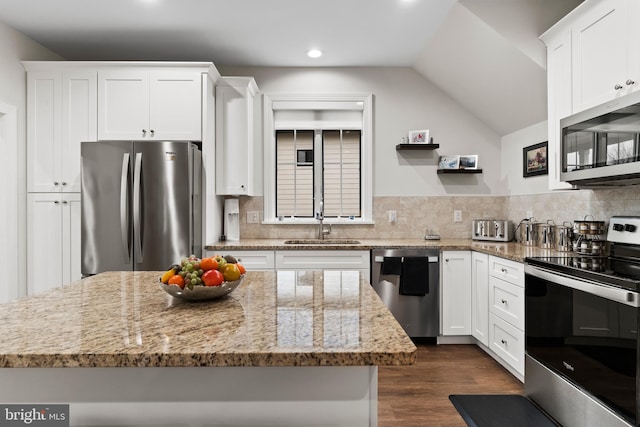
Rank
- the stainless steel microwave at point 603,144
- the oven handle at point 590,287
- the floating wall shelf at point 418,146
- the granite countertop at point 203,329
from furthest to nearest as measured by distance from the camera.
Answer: the floating wall shelf at point 418,146 < the stainless steel microwave at point 603,144 < the oven handle at point 590,287 < the granite countertop at point 203,329

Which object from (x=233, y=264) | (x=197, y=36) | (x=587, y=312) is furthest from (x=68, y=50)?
(x=587, y=312)

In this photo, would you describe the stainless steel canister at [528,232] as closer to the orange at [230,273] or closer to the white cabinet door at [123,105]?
the orange at [230,273]

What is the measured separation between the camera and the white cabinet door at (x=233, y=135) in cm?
379

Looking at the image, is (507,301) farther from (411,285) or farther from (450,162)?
(450,162)

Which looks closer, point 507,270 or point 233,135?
point 507,270

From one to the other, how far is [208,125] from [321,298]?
8.22 feet

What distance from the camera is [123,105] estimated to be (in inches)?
136

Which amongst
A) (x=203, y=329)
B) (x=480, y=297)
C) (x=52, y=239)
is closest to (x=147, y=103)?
(x=52, y=239)

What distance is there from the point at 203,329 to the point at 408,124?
3.54 metres

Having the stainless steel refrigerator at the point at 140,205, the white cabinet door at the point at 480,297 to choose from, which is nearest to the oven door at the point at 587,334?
the white cabinet door at the point at 480,297

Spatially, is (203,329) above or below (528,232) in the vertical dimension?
below

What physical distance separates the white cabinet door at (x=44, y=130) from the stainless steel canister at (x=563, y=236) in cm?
404

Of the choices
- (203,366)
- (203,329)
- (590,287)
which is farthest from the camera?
(590,287)

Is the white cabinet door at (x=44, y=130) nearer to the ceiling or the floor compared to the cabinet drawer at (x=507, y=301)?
nearer to the ceiling
